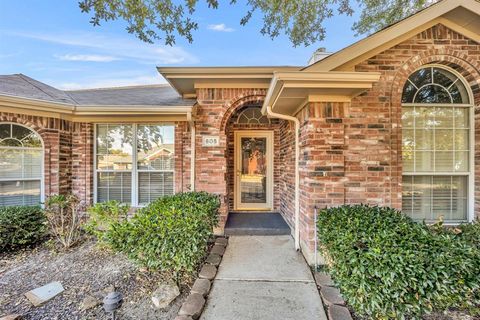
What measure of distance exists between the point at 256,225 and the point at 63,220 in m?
4.04

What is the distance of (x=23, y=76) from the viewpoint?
634 cm

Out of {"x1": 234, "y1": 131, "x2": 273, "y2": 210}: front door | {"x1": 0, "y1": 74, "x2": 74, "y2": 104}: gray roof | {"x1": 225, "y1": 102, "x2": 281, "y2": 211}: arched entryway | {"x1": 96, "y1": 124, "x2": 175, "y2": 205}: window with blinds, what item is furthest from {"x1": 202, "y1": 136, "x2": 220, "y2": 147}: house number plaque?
{"x1": 0, "y1": 74, "x2": 74, "y2": 104}: gray roof

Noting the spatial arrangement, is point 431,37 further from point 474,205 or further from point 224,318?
point 224,318

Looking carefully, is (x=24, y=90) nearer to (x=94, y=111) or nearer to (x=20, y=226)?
(x=94, y=111)

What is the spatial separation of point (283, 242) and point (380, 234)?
7.69 feet

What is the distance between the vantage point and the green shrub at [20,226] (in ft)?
13.9

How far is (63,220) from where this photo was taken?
185 inches

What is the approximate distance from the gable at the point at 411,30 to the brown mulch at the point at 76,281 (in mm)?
3893

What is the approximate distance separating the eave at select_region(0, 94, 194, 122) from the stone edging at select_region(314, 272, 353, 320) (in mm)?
3665

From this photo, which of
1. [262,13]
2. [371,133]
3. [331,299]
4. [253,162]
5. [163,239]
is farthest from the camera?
[253,162]

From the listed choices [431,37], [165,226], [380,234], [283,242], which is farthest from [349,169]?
[165,226]

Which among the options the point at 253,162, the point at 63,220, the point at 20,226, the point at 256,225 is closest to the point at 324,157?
the point at 256,225

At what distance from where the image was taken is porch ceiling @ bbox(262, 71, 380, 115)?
3127 mm

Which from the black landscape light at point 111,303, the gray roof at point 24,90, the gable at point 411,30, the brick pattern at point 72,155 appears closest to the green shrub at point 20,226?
the brick pattern at point 72,155
